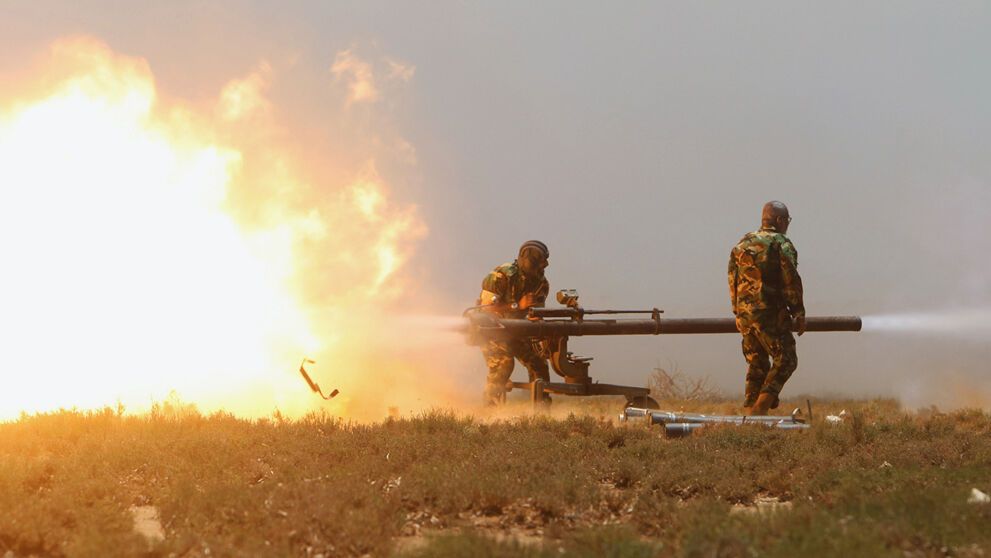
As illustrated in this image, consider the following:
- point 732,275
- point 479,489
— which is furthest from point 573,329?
point 479,489

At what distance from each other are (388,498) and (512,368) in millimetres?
9363

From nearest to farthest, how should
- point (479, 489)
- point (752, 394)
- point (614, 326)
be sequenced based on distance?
1. point (479, 489)
2. point (752, 394)
3. point (614, 326)

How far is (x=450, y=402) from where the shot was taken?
1842 centimetres

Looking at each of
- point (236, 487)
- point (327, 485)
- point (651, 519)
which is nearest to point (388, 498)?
point (327, 485)

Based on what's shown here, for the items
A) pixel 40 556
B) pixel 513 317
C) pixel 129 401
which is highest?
pixel 513 317

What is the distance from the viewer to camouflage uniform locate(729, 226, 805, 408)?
15586 mm

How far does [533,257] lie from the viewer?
1780 centimetres

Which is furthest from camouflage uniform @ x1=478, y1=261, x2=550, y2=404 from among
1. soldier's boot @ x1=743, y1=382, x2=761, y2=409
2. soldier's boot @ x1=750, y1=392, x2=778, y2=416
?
soldier's boot @ x1=750, y1=392, x2=778, y2=416

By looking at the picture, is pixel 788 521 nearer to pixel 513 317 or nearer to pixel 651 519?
pixel 651 519

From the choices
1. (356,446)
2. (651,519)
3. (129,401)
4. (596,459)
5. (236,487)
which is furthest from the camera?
(129,401)

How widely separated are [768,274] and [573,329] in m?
3.65

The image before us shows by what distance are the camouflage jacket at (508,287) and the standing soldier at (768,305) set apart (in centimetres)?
390

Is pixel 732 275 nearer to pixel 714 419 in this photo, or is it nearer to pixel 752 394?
pixel 752 394

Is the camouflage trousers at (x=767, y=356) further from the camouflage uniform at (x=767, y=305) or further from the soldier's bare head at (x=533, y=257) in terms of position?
the soldier's bare head at (x=533, y=257)
